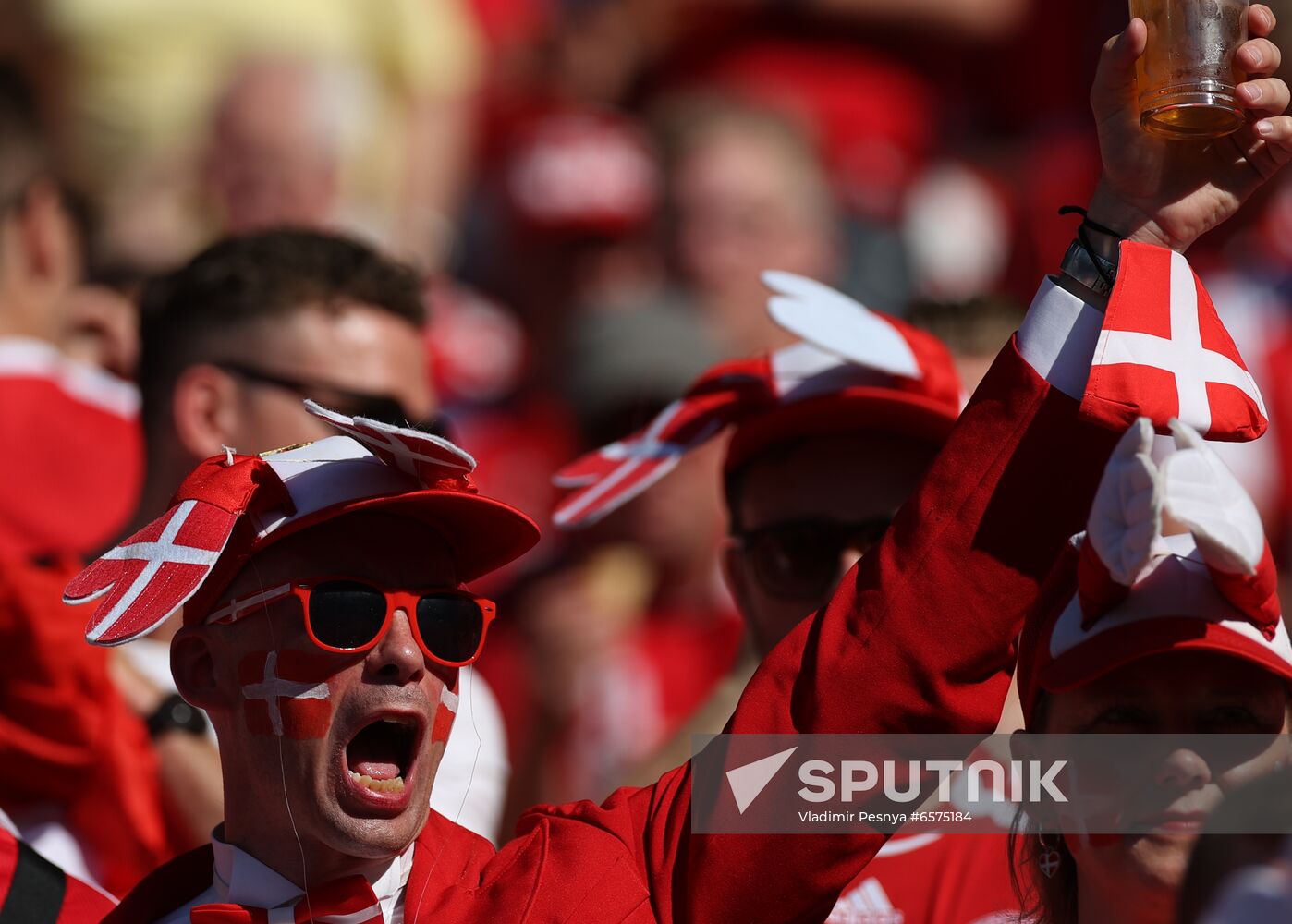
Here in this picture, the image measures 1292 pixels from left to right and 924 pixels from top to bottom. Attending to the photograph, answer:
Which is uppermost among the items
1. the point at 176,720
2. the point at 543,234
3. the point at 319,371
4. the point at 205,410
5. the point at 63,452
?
the point at 319,371

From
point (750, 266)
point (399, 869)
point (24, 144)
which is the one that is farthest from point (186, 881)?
point (750, 266)

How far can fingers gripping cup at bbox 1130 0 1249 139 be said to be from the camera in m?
2.38

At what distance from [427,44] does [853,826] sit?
499 centimetres

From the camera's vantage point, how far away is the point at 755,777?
2.51 metres

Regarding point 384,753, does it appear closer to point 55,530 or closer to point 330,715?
point 330,715

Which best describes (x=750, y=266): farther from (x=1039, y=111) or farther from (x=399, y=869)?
(x=399, y=869)

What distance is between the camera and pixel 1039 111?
24.2 ft

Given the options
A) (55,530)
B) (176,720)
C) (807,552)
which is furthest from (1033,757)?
(55,530)

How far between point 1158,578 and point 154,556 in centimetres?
125

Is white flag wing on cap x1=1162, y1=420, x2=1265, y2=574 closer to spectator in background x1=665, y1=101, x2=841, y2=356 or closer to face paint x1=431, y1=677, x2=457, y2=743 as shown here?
face paint x1=431, y1=677, x2=457, y2=743

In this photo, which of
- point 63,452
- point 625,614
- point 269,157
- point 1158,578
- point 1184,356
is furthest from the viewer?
point 269,157

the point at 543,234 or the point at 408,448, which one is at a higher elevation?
the point at 408,448

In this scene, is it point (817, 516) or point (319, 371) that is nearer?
point (817, 516)

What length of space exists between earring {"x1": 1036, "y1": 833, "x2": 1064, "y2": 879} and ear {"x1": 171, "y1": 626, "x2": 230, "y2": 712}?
1101mm
